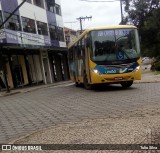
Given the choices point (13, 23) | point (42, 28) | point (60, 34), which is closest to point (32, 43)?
point (13, 23)

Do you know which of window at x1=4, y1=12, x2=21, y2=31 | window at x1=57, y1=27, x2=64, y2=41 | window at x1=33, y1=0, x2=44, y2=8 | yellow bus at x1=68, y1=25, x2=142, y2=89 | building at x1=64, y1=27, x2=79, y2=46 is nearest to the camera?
yellow bus at x1=68, y1=25, x2=142, y2=89

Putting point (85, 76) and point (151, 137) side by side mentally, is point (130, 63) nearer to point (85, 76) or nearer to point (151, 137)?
point (85, 76)

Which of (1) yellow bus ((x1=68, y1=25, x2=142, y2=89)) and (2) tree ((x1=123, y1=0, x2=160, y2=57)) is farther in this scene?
(2) tree ((x1=123, y1=0, x2=160, y2=57))

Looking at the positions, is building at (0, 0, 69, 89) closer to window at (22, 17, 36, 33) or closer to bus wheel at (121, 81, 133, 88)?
window at (22, 17, 36, 33)

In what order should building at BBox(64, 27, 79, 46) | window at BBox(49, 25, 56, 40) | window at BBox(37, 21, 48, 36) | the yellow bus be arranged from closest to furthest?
1. the yellow bus
2. window at BBox(37, 21, 48, 36)
3. window at BBox(49, 25, 56, 40)
4. building at BBox(64, 27, 79, 46)

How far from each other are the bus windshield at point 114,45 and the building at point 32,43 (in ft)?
32.9

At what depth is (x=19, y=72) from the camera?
122 ft

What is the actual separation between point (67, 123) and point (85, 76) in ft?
37.9

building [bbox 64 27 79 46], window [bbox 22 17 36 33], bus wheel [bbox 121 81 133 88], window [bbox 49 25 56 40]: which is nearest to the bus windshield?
bus wheel [bbox 121 81 133 88]

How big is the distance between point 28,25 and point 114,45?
67.7 feet

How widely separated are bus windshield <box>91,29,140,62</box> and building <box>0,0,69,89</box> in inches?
395

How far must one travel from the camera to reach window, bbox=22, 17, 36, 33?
3634cm

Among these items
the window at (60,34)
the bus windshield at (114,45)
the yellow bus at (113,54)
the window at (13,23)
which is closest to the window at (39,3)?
the window at (60,34)

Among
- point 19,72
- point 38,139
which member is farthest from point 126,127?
point 19,72
